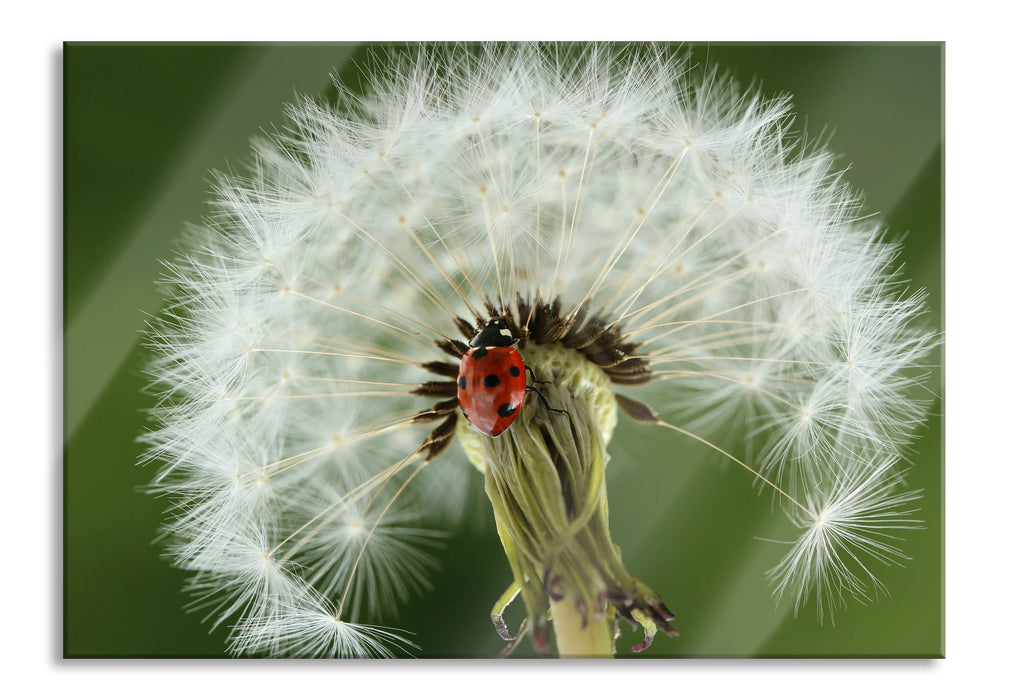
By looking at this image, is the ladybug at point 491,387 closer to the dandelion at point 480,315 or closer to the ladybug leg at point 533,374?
the ladybug leg at point 533,374

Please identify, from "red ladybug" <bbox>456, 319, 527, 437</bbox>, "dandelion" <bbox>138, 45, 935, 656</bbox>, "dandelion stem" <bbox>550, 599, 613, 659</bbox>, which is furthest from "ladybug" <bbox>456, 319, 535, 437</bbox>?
"dandelion stem" <bbox>550, 599, 613, 659</bbox>

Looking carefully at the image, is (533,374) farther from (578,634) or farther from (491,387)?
(578,634)

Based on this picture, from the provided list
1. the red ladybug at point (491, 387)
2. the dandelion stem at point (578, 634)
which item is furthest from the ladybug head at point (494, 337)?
the dandelion stem at point (578, 634)

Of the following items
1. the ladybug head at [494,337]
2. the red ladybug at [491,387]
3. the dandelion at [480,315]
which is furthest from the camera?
the dandelion at [480,315]

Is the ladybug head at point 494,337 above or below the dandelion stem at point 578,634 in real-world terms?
above

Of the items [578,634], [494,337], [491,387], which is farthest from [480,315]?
[578,634]

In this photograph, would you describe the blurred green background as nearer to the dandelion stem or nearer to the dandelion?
the dandelion

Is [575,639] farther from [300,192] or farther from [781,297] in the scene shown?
[300,192]
